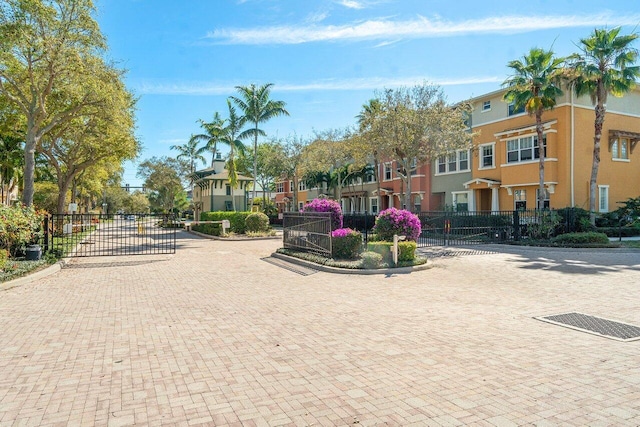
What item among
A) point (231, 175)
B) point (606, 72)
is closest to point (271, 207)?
point (231, 175)

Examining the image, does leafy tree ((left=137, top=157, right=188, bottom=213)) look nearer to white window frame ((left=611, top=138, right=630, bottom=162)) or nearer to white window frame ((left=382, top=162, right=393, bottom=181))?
white window frame ((left=382, top=162, right=393, bottom=181))

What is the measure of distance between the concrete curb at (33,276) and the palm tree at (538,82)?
2335 centimetres

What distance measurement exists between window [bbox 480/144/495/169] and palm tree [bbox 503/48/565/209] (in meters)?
5.87

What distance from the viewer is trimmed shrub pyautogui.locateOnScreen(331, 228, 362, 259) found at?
13859 mm

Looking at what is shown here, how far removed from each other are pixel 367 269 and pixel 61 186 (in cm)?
2268

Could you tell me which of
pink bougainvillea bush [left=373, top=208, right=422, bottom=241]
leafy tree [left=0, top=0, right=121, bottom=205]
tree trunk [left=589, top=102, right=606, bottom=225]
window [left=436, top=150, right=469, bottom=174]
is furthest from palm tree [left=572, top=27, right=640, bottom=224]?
leafy tree [left=0, top=0, right=121, bottom=205]

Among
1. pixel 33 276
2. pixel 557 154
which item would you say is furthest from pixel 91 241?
pixel 557 154

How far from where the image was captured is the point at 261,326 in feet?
21.9

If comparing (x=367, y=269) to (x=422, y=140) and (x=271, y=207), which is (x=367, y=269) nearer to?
(x=422, y=140)

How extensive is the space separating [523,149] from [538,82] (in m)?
5.55

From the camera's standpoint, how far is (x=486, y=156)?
3119 centimetres

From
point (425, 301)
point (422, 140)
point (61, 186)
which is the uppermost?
point (422, 140)

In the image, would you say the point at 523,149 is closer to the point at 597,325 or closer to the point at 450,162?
the point at 450,162

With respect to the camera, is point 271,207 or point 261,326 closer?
point 261,326
